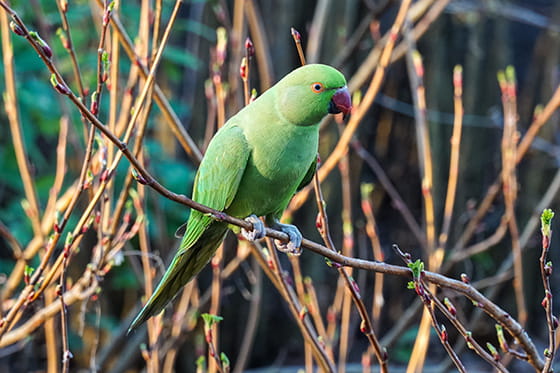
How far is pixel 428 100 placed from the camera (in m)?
5.60

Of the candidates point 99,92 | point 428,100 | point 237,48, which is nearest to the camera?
point 99,92

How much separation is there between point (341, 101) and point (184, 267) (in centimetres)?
74

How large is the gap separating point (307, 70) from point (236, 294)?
11.7 feet

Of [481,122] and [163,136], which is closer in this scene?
[163,136]

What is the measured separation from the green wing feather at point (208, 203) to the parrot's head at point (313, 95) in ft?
0.61

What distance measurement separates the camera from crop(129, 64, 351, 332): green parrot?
1962 millimetres

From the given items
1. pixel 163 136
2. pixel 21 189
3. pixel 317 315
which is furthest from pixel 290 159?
pixel 163 136

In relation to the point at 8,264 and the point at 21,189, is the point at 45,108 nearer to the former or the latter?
the point at 21,189

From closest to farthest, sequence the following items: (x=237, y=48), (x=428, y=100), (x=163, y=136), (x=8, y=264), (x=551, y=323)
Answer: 1. (x=551, y=323)
2. (x=237, y=48)
3. (x=8, y=264)
4. (x=163, y=136)
5. (x=428, y=100)

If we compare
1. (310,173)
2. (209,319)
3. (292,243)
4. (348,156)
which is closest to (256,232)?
(292,243)

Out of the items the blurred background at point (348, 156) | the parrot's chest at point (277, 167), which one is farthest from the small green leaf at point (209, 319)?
the blurred background at point (348, 156)

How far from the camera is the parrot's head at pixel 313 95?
1.95 m

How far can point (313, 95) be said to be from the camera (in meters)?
1.96

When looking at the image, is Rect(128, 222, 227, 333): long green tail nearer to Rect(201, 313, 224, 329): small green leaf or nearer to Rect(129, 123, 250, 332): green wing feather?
Rect(129, 123, 250, 332): green wing feather
